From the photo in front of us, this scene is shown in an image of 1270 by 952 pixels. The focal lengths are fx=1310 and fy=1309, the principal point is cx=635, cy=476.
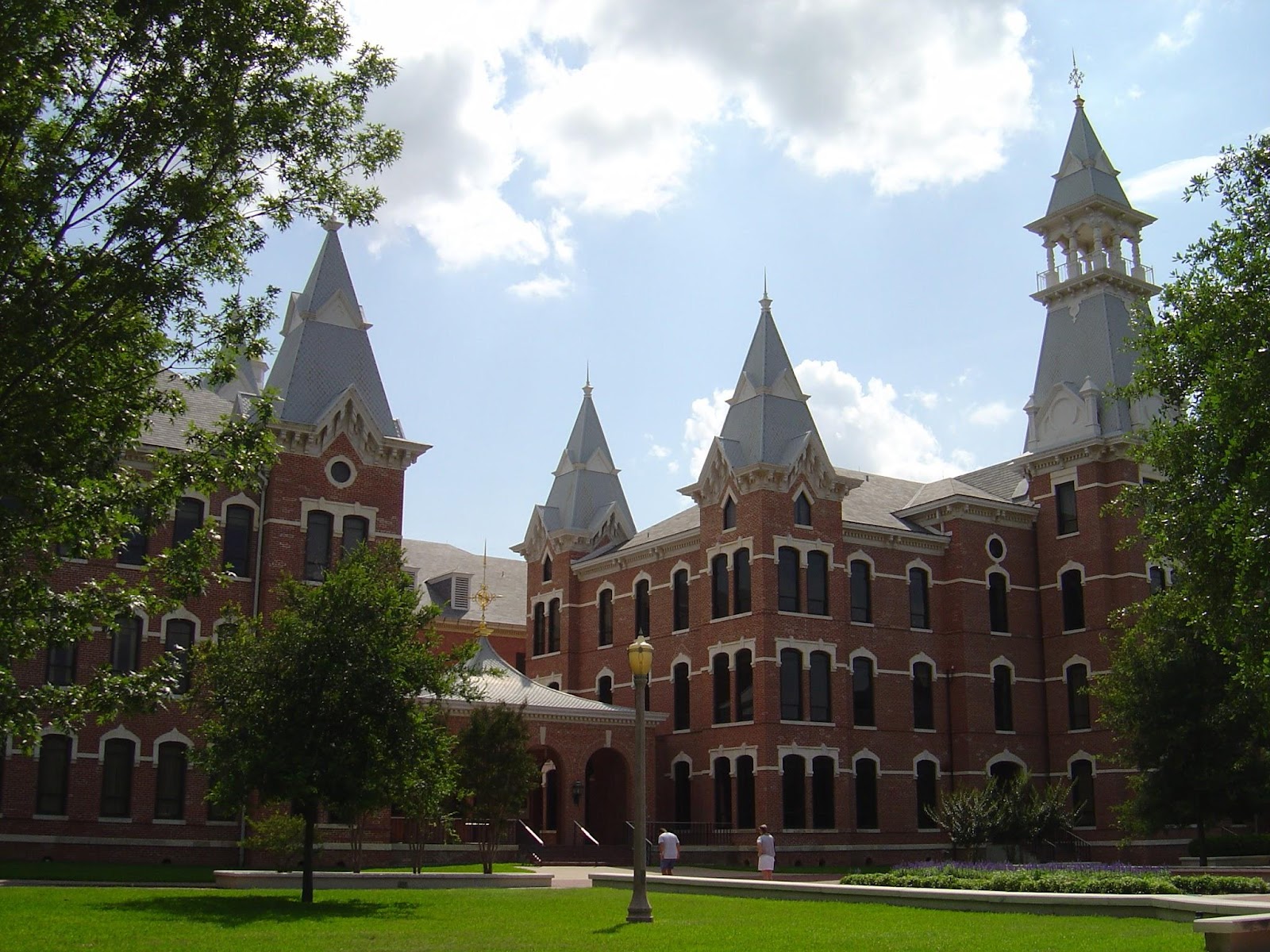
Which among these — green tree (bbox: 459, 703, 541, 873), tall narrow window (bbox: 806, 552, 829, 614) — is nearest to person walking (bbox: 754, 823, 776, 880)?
green tree (bbox: 459, 703, 541, 873)

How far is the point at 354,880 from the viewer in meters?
29.0

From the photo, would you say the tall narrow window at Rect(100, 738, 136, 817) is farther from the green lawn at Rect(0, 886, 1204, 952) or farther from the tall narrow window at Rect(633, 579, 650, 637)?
the tall narrow window at Rect(633, 579, 650, 637)

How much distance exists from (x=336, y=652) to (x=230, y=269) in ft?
37.7

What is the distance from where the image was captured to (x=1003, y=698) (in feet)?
159

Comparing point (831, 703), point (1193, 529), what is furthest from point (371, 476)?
point (1193, 529)

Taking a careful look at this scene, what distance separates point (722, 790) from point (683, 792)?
2.31 meters

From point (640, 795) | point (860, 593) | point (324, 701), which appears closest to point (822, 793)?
point (860, 593)

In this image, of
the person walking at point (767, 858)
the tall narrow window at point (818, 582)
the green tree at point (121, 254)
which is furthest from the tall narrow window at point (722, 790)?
the green tree at point (121, 254)

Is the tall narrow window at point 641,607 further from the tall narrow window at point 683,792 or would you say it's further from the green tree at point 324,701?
the green tree at point 324,701

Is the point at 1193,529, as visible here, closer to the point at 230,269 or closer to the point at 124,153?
the point at 230,269

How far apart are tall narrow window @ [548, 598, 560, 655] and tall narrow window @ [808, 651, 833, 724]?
1346 centimetres

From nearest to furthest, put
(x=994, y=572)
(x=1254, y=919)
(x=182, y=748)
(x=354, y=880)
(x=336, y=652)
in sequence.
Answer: (x=1254, y=919) < (x=336, y=652) < (x=354, y=880) < (x=182, y=748) < (x=994, y=572)

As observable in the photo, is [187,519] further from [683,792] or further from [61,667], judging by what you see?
[683,792]

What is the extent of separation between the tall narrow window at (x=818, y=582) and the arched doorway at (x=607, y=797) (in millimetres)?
8757
